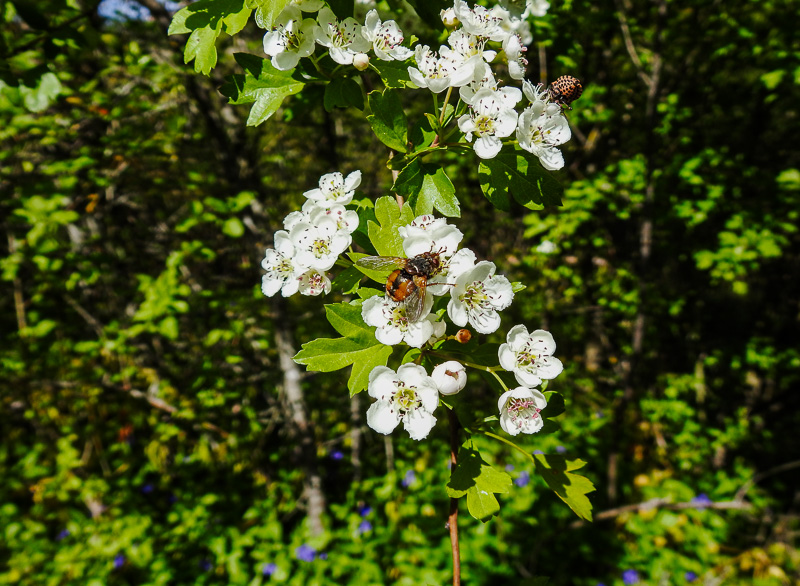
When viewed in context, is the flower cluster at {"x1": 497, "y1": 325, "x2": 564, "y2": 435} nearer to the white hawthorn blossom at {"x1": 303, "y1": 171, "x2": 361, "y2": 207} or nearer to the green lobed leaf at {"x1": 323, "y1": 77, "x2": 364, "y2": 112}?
the white hawthorn blossom at {"x1": 303, "y1": 171, "x2": 361, "y2": 207}

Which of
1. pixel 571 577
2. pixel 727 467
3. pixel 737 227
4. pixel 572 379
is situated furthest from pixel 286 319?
pixel 727 467

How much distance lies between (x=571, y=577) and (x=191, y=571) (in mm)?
3236

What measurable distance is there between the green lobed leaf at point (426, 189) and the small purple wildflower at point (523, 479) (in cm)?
411

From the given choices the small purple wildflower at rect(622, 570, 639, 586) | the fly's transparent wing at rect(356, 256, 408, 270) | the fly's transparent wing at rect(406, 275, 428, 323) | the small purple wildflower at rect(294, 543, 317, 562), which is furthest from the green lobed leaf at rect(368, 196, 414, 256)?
the small purple wildflower at rect(622, 570, 639, 586)

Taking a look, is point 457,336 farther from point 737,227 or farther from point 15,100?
point 737,227

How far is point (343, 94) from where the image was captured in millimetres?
1162

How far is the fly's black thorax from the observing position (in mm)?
964

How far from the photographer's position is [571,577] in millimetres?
4004

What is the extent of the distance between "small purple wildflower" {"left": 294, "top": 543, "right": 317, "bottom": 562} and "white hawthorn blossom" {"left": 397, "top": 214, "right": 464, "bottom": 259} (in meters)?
3.47

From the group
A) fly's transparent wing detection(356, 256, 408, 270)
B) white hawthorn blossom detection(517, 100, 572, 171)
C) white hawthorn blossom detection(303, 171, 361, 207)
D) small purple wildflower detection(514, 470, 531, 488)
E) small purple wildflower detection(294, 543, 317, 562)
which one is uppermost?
white hawthorn blossom detection(517, 100, 572, 171)

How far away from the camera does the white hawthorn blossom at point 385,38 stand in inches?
42.7

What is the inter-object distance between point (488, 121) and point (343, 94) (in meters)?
0.39

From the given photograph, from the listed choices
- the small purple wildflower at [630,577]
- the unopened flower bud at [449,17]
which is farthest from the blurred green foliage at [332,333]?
the unopened flower bud at [449,17]

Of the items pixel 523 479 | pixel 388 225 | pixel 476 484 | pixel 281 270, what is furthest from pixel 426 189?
pixel 523 479
